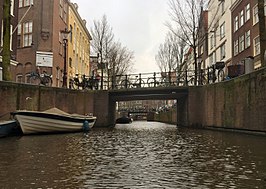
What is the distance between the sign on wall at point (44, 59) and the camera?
28.8m

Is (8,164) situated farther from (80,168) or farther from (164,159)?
(164,159)

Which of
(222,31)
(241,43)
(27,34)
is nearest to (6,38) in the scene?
(27,34)

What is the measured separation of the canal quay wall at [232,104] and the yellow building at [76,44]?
53.3 ft

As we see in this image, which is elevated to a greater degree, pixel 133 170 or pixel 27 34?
pixel 27 34

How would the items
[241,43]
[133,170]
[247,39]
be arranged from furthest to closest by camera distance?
[241,43]
[247,39]
[133,170]

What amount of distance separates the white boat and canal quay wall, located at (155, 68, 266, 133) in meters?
7.71

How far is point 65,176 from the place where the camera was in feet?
18.5

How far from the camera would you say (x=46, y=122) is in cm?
1634

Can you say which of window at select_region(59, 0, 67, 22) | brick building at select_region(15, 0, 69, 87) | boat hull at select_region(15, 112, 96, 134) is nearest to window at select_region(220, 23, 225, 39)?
window at select_region(59, 0, 67, 22)

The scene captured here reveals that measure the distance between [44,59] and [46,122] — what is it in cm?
1370

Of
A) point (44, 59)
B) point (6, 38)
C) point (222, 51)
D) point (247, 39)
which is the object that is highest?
point (222, 51)

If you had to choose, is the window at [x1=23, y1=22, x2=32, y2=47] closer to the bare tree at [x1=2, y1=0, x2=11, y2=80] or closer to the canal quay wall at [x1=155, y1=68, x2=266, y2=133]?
the bare tree at [x1=2, y1=0, x2=11, y2=80]

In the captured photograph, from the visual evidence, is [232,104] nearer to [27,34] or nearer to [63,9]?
[27,34]

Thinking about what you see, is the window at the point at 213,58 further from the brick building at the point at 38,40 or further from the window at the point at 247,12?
the brick building at the point at 38,40
